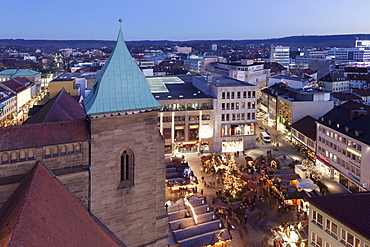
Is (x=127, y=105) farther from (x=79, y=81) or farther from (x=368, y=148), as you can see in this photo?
(x=79, y=81)

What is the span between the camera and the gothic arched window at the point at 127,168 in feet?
78.6

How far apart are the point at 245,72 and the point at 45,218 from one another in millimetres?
128213

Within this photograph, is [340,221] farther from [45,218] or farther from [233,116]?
[233,116]

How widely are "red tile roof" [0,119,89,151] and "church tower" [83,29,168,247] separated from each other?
94 centimetres

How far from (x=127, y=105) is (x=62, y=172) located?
609cm

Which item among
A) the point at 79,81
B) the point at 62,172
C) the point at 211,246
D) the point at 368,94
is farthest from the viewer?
the point at 368,94

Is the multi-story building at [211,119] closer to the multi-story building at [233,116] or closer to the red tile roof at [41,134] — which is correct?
the multi-story building at [233,116]

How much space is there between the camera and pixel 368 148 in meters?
46.8

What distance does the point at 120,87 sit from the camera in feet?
77.4

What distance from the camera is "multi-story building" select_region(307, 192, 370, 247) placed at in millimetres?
26109

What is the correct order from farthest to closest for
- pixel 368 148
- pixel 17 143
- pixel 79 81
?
pixel 79 81
pixel 368 148
pixel 17 143

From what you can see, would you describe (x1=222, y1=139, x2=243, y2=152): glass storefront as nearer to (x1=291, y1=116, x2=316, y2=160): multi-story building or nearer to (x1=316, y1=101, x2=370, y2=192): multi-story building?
(x1=291, y1=116, x2=316, y2=160): multi-story building

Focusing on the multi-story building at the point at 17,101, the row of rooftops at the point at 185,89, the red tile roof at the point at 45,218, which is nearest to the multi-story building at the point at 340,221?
the red tile roof at the point at 45,218

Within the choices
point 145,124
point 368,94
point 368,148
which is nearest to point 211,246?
point 145,124
